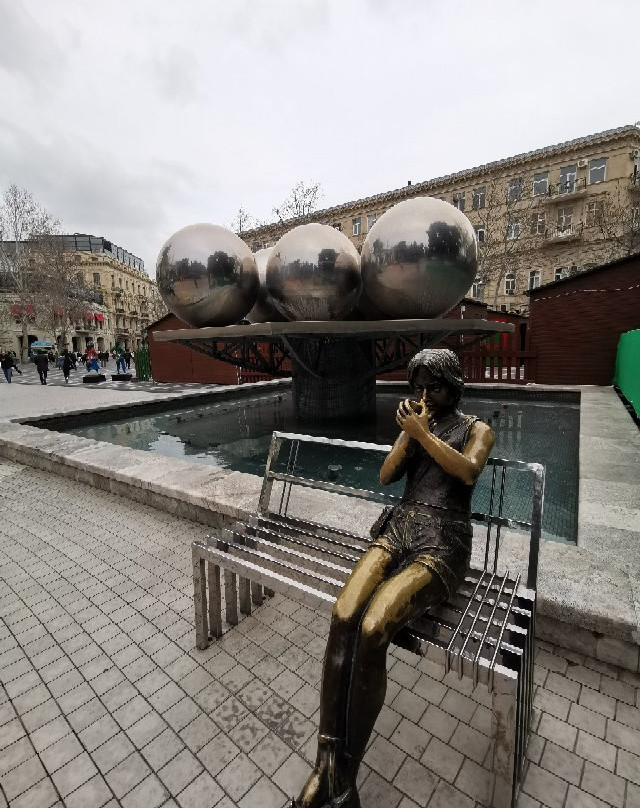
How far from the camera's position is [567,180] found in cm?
3694

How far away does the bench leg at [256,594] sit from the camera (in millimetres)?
3090

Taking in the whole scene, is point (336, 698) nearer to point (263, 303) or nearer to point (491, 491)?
point (491, 491)

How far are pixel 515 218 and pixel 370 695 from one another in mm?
42569

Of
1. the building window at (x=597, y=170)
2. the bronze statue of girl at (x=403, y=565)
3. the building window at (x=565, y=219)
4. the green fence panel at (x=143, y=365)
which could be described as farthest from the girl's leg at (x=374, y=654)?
the building window at (x=597, y=170)

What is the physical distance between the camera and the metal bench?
5.21 feet

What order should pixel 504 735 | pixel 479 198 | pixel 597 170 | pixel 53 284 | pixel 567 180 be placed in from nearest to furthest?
1. pixel 504 735
2. pixel 597 170
3. pixel 567 180
4. pixel 53 284
5. pixel 479 198

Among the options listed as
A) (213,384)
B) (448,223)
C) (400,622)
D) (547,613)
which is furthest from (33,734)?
(213,384)

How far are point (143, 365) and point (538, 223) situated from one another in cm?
3729

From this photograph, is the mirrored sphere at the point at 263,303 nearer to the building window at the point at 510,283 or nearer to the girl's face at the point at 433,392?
the girl's face at the point at 433,392

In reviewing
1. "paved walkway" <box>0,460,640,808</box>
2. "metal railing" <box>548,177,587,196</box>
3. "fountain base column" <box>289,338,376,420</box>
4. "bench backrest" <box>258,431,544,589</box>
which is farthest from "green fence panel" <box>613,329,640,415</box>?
"metal railing" <box>548,177,587,196</box>

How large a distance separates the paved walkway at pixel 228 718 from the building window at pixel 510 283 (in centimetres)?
4351

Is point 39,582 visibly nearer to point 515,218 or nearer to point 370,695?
point 370,695

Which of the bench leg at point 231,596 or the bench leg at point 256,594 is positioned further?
the bench leg at point 256,594

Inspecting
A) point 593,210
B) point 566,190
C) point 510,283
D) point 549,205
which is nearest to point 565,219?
point 549,205
